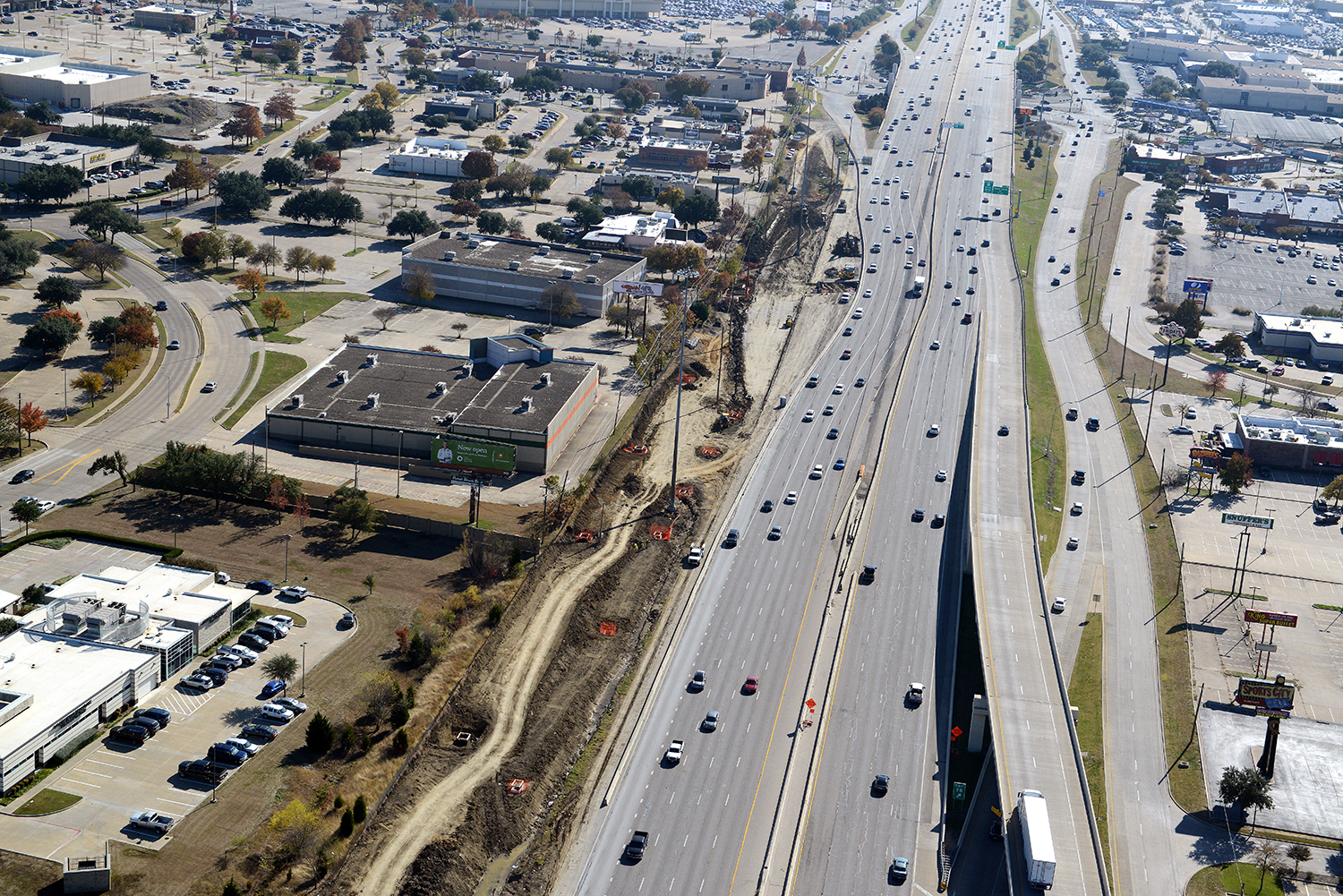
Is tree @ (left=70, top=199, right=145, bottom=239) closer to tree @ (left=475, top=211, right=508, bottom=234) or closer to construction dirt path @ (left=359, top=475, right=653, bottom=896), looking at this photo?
tree @ (left=475, top=211, right=508, bottom=234)

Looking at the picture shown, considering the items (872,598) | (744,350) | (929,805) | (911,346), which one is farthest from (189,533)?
(911,346)

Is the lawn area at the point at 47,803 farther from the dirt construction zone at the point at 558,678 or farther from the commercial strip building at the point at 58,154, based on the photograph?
the commercial strip building at the point at 58,154

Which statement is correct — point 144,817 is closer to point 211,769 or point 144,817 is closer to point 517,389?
point 211,769

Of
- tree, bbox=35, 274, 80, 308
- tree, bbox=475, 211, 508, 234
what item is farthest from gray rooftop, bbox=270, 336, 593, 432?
tree, bbox=475, 211, 508, 234

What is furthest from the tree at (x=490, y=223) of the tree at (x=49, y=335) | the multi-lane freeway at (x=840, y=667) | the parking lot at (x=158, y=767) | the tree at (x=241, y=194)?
the parking lot at (x=158, y=767)

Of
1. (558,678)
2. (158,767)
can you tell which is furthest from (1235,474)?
(158,767)

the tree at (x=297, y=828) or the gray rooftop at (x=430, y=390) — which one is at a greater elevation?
the gray rooftop at (x=430, y=390)
